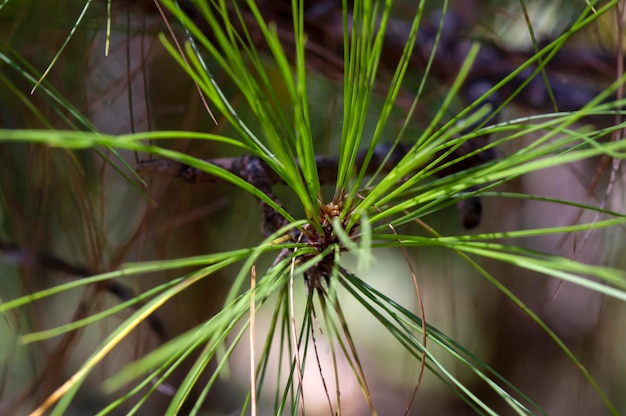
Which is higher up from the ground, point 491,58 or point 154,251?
point 491,58

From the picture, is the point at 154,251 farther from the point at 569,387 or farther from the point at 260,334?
the point at 569,387

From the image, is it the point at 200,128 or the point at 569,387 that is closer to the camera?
the point at 200,128

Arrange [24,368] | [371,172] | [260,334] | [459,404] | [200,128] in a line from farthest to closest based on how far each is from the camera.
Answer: [260,334], [24,368], [459,404], [200,128], [371,172]

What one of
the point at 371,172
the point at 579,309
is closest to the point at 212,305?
the point at 371,172

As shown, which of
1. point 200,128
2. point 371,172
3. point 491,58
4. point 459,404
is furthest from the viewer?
point 459,404

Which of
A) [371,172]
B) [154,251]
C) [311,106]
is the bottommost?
[154,251]

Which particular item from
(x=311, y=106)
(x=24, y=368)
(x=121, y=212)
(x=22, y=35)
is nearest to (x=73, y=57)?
(x=22, y=35)

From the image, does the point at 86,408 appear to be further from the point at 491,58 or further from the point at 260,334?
the point at 491,58
